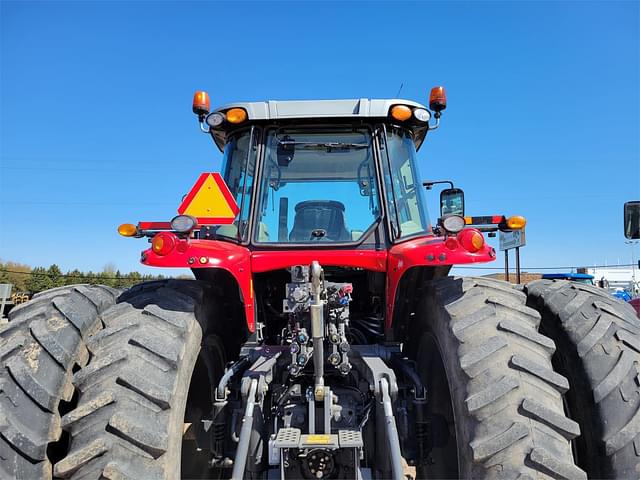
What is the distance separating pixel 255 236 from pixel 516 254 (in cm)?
1316

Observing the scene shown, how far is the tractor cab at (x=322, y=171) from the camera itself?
11.5ft

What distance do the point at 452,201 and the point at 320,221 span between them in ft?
3.74

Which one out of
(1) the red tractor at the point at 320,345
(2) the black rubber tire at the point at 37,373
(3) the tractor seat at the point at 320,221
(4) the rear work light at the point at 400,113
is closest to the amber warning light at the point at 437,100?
(1) the red tractor at the point at 320,345

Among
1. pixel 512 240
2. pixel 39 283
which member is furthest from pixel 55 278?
pixel 512 240

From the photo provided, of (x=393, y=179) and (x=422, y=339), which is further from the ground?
(x=393, y=179)

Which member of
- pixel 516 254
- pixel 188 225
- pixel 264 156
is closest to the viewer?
pixel 188 225

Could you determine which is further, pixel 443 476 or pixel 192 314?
pixel 443 476

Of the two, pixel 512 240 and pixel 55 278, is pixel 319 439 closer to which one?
pixel 512 240

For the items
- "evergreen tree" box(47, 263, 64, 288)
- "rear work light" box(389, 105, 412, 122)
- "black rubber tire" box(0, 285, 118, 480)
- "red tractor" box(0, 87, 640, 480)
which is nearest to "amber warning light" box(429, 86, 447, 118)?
"red tractor" box(0, 87, 640, 480)

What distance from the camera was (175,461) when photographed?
2367mm

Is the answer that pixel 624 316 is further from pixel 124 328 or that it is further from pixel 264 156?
pixel 124 328

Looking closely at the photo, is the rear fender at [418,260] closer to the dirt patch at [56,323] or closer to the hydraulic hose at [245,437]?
the hydraulic hose at [245,437]

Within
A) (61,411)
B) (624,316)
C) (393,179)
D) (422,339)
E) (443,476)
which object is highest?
(393,179)

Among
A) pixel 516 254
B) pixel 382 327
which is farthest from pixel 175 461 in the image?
pixel 516 254
